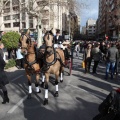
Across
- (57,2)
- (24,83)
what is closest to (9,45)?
(57,2)

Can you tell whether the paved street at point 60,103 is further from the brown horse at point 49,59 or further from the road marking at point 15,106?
the brown horse at point 49,59

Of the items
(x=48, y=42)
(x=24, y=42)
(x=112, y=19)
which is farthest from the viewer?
(x=112, y=19)

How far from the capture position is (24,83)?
400 inches

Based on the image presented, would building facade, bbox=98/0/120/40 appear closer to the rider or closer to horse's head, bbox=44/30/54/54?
the rider

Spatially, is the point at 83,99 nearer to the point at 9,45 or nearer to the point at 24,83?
the point at 24,83

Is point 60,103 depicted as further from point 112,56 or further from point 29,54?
point 112,56

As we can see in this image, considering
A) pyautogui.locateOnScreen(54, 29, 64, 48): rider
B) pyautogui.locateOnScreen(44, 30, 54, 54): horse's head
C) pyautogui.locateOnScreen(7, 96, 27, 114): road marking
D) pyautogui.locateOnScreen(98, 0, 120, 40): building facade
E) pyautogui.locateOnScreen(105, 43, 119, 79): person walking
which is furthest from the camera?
pyautogui.locateOnScreen(98, 0, 120, 40): building facade

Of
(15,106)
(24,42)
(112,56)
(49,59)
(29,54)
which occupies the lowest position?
(15,106)

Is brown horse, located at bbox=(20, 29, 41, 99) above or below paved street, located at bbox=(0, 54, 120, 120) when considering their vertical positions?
above

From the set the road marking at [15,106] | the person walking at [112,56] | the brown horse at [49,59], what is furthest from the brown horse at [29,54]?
the person walking at [112,56]

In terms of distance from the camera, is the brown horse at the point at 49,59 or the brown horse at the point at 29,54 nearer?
the brown horse at the point at 49,59

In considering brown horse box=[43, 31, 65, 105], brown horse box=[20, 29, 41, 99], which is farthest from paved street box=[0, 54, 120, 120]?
brown horse box=[20, 29, 41, 99]

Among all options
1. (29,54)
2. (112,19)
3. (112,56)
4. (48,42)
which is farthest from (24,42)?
(112,19)

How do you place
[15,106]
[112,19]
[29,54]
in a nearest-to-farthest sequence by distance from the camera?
[15,106]
[29,54]
[112,19]
